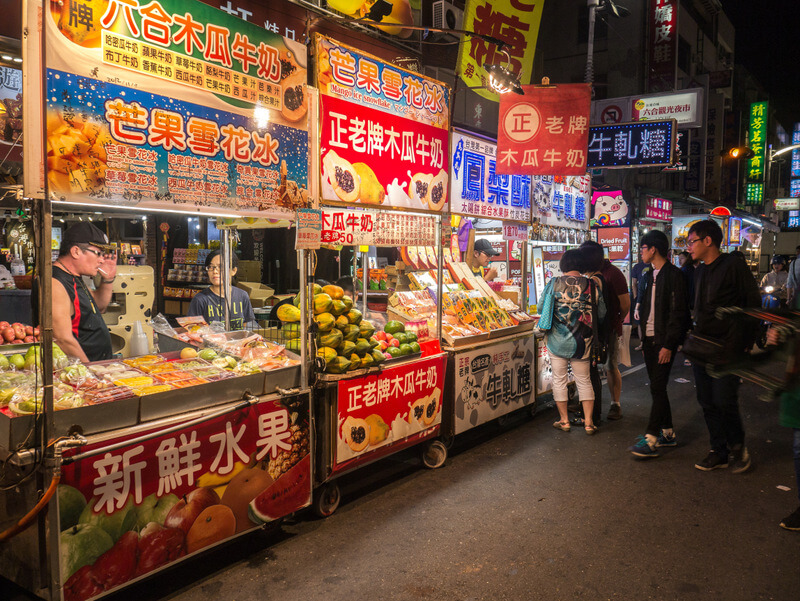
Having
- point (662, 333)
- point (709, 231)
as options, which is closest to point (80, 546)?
point (662, 333)

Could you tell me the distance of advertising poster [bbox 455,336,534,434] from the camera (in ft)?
18.9

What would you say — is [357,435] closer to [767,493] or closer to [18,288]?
[767,493]

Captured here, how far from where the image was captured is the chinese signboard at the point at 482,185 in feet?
19.4

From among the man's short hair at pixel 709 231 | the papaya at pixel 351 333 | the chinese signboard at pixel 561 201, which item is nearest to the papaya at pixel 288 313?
the papaya at pixel 351 333

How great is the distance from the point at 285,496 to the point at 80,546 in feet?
4.59

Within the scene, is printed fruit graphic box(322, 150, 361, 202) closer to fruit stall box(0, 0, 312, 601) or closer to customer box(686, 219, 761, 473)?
fruit stall box(0, 0, 312, 601)

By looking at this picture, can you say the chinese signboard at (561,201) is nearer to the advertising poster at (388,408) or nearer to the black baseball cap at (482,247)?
the black baseball cap at (482,247)

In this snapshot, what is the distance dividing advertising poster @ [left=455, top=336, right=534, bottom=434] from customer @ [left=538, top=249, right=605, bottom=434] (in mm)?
433

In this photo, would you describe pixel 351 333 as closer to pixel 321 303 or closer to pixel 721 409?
pixel 321 303

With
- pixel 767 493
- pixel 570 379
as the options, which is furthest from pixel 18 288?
pixel 767 493

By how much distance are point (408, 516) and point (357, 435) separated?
2.46 ft

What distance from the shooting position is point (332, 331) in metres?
4.43

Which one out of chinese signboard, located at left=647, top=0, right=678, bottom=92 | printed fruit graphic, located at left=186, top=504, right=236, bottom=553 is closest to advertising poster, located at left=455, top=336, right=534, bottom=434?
printed fruit graphic, located at left=186, top=504, right=236, bottom=553

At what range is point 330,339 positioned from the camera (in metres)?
4.37
